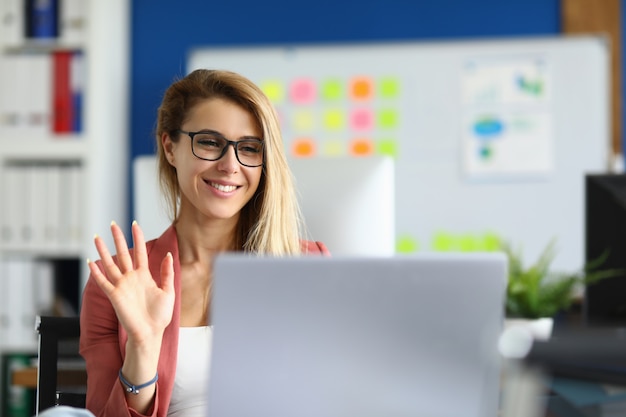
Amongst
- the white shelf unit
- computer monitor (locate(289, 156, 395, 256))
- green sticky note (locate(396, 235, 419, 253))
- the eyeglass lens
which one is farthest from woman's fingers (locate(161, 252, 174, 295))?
green sticky note (locate(396, 235, 419, 253))

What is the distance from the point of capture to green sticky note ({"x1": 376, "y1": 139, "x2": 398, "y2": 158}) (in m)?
3.48

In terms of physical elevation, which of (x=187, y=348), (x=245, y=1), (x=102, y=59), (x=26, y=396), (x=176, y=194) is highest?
(x=245, y=1)

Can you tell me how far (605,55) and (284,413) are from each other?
118 inches

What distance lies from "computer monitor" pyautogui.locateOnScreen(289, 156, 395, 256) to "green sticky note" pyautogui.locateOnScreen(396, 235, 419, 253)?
74.7 inches

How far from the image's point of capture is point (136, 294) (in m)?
1.06

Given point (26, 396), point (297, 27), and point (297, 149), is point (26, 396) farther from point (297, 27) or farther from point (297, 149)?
point (297, 27)

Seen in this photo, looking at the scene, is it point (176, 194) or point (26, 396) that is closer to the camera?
point (176, 194)

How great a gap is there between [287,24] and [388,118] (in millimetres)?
640

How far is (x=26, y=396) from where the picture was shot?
3223 mm

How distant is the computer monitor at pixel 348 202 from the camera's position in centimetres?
153

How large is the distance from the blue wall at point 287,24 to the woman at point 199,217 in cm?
206

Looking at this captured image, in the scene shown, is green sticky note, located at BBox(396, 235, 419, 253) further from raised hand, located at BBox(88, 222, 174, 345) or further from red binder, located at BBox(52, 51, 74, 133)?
raised hand, located at BBox(88, 222, 174, 345)

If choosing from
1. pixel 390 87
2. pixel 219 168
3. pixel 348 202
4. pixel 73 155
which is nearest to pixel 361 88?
pixel 390 87

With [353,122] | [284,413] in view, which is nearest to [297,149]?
[353,122]
